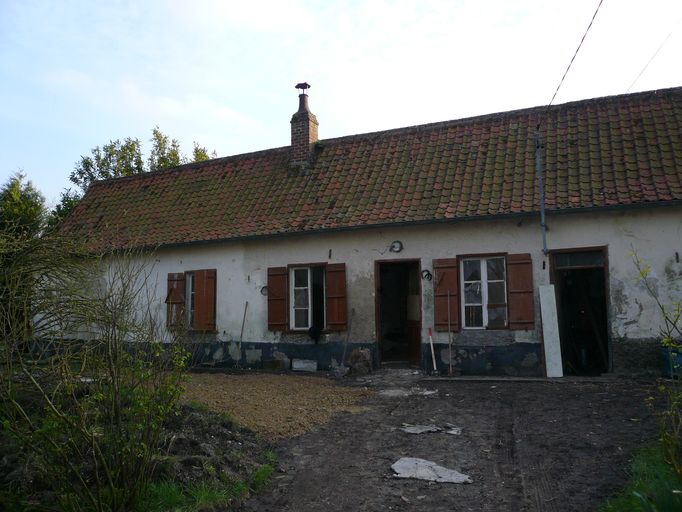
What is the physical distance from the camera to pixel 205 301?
1381 cm

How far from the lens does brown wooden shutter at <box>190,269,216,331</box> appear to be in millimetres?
13773

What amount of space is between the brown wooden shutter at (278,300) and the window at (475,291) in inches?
141

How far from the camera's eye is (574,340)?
41.5ft

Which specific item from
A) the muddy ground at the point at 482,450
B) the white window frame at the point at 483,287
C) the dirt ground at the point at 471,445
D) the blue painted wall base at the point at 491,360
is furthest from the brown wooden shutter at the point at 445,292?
the muddy ground at the point at 482,450

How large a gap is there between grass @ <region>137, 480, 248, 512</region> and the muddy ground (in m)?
0.26

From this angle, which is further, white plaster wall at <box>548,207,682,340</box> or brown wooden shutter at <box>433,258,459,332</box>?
brown wooden shutter at <box>433,258,459,332</box>

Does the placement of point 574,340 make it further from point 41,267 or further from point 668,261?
point 41,267

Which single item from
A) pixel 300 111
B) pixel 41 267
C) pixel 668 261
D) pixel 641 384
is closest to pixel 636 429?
pixel 641 384

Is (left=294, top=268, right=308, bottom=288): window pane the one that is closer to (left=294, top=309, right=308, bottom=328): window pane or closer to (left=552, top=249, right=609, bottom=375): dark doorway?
(left=294, top=309, right=308, bottom=328): window pane

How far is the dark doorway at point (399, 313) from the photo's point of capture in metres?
12.9

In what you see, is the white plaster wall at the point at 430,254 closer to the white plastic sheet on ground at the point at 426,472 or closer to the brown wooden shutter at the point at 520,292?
the brown wooden shutter at the point at 520,292

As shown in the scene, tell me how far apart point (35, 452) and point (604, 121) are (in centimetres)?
1243

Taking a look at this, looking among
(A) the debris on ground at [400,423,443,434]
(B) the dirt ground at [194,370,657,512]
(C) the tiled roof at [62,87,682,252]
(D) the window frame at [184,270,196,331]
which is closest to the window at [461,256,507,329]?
(C) the tiled roof at [62,87,682,252]

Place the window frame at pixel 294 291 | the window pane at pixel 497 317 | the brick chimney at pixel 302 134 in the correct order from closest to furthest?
the window pane at pixel 497 317
the window frame at pixel 294 291
the brick chimney at pixel 302 134
